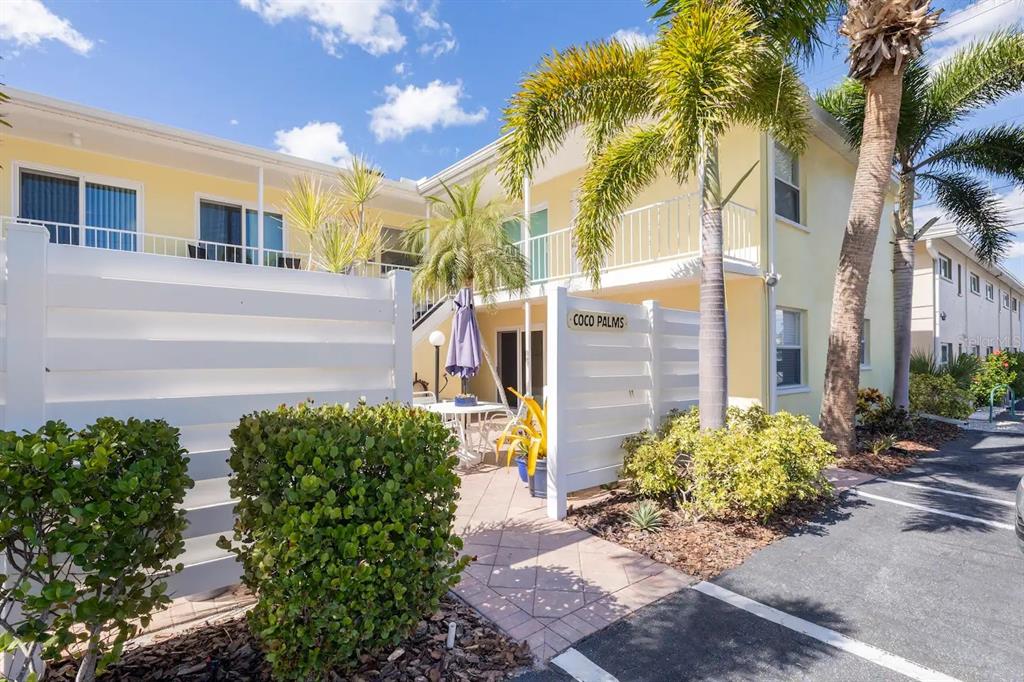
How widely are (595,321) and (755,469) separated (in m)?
2.16

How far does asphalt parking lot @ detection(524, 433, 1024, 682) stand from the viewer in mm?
2611

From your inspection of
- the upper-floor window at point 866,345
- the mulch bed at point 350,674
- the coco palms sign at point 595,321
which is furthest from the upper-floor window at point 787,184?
the mulch bed at point 350,674

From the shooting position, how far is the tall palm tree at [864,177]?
6.59 m

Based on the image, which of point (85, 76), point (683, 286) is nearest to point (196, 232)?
point (85, 76)

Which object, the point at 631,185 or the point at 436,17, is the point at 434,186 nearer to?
the point at 436,17

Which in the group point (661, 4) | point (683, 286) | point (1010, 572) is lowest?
point (1010, 572)

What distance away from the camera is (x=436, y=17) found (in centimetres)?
934

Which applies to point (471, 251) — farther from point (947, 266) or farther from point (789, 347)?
point (947, 266)

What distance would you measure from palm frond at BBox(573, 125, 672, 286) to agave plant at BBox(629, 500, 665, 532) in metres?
3.00

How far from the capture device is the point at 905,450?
805cm

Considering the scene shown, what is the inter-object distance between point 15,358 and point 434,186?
432 inches

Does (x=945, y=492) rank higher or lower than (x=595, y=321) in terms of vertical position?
lower

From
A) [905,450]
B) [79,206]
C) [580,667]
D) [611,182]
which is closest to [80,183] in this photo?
[79,206]

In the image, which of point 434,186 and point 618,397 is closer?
point 618,397
